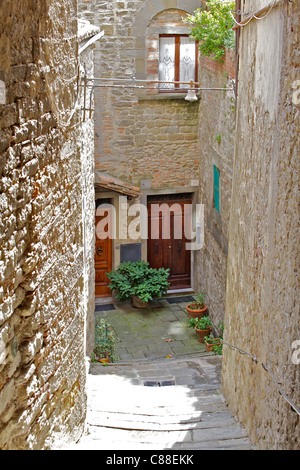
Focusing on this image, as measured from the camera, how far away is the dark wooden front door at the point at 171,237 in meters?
11.9

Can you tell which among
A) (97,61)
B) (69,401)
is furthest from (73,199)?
(97,61)

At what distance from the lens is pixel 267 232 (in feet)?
14.4

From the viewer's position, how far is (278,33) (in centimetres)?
411

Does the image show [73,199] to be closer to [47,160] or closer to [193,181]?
[47,160]

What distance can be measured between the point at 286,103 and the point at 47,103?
1.57 m

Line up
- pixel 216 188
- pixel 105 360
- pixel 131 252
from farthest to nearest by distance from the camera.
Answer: pixel 131 252, pixel 216 188, pixel 105 360

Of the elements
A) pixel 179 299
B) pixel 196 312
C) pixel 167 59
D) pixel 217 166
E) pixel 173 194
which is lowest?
pixel 179 299

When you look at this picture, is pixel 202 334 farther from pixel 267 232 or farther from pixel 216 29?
pixel 267 232

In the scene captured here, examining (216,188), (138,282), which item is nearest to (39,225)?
(216,188)

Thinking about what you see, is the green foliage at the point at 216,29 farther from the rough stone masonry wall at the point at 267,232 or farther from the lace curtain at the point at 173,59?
the rough stone masonry wall at the point at 267,232

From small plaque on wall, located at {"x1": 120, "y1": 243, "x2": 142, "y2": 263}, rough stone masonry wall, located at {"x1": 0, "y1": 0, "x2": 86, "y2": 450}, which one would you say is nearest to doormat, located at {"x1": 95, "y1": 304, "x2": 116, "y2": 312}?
small plaque on wall, located at {"x1": 120, "y1": 243, "x2": 142, "y2": 263}

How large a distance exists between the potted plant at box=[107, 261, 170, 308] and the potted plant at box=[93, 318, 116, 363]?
5.40 ft

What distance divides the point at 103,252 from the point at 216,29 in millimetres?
4939

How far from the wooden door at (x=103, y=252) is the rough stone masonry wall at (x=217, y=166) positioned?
5.92ft
